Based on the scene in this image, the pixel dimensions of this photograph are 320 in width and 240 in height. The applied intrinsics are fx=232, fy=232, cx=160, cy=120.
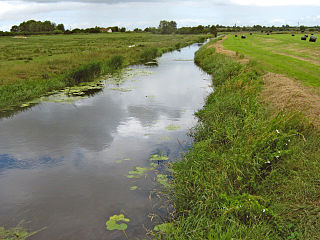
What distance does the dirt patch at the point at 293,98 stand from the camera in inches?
321

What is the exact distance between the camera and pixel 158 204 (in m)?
6.01

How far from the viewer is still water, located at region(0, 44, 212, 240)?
559cm

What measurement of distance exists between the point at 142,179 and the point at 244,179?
2946 millimetres

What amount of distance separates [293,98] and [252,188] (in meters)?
5.81

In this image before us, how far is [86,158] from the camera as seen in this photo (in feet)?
27.2

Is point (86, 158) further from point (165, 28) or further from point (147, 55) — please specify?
point (165, 28)

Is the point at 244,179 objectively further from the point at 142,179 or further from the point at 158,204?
the point at 142,179

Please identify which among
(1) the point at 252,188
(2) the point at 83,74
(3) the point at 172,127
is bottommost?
(3) the point at 172,127

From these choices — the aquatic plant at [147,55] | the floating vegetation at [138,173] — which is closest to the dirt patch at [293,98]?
the floating vegetation at [138,173]

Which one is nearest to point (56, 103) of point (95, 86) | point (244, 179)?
point (95, 86)

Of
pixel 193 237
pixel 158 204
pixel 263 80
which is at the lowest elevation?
pixel 158 204

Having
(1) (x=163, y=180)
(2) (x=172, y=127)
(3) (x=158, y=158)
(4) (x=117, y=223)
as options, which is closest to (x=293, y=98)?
(2) (x=172, y=127)

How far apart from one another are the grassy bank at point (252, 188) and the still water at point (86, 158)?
1.10 meters

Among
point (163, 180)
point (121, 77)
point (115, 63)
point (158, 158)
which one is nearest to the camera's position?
point (163, 180)
